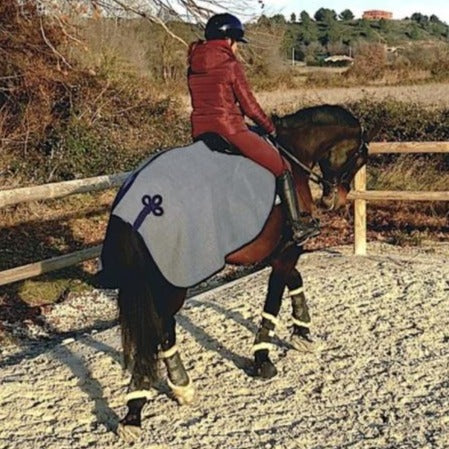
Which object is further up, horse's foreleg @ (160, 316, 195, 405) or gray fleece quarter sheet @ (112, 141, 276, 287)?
gray fleece quarter sheet @ (112, 141, 276, 287)

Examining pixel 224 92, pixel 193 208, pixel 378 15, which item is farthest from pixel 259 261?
pixel 378 15

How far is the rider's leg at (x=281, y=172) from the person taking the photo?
4.46 metres

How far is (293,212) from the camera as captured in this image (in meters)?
4.68

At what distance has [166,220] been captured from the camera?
157 inches

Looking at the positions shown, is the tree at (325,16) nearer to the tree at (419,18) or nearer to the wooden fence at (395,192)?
the tree at (419,18)

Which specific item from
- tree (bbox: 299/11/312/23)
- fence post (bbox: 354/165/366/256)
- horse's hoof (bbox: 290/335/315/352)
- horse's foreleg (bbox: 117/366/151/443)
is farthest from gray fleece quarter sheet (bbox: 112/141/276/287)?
tree (bbox: 299/11/312/23)

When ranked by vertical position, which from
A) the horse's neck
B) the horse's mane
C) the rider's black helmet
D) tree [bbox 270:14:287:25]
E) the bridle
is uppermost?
tree [bbox 270:14:287:25]

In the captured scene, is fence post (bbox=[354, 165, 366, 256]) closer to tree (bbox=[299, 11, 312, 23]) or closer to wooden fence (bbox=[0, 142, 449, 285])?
wooden fence (bbox=[0, 142, 449, 285])

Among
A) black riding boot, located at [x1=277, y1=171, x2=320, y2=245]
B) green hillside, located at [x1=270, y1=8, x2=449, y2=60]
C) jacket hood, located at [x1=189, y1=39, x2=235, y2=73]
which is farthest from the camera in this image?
green hillside, located at [x1=270, y1=8, x2=449, y2=60]

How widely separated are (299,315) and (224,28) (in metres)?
2.10

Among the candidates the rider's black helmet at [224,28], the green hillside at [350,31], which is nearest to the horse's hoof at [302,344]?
the rider's black helmet at [224,28]

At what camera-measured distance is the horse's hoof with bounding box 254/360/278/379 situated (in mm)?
4895

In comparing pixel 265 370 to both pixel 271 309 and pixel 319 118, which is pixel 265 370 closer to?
pixel 271 309

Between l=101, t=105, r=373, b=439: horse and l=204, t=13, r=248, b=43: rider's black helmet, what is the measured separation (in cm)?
70
